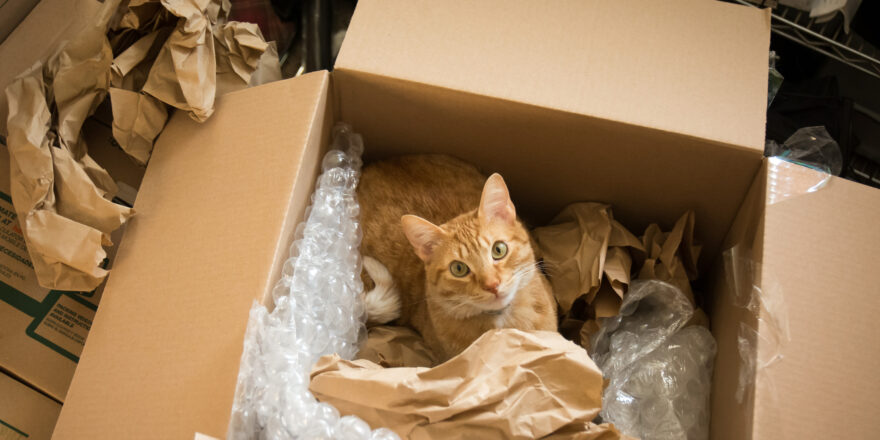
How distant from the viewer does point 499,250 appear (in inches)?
49.3

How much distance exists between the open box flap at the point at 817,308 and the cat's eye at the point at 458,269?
56 cm

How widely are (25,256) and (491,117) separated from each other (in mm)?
1096

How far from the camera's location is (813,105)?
170cm

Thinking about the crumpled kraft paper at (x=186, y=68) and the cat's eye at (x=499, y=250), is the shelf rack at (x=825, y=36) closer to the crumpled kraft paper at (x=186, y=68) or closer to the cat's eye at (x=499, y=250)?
the cat's eye at (x=499, y=250)

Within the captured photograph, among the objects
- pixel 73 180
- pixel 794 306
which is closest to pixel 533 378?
pixel 794 306

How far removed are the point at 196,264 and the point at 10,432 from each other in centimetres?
58

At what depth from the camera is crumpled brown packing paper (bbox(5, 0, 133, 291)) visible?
1.18m

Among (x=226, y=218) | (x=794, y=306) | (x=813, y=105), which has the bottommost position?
(x=226, y=218)

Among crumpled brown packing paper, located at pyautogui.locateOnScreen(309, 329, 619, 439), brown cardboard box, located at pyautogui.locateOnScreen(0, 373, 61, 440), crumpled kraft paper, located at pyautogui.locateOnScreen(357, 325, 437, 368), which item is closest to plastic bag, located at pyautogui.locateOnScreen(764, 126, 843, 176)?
crumpled brown packing paper, located at pyautogui.locateOnScreen(309, 329, 619, 439)

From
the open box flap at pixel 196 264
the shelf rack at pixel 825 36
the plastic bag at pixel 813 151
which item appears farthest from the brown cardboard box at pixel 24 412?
the shelf rack at pixel 825 36

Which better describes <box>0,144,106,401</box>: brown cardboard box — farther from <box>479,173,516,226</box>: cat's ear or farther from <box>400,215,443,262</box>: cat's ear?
<box>479,173,516,226</box>: cat's ear

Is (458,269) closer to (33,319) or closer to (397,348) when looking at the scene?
(397,348)

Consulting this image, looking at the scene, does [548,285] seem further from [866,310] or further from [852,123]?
[852,123]

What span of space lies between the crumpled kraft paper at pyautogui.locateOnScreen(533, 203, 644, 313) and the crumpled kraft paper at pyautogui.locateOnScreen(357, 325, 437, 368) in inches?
13.7
